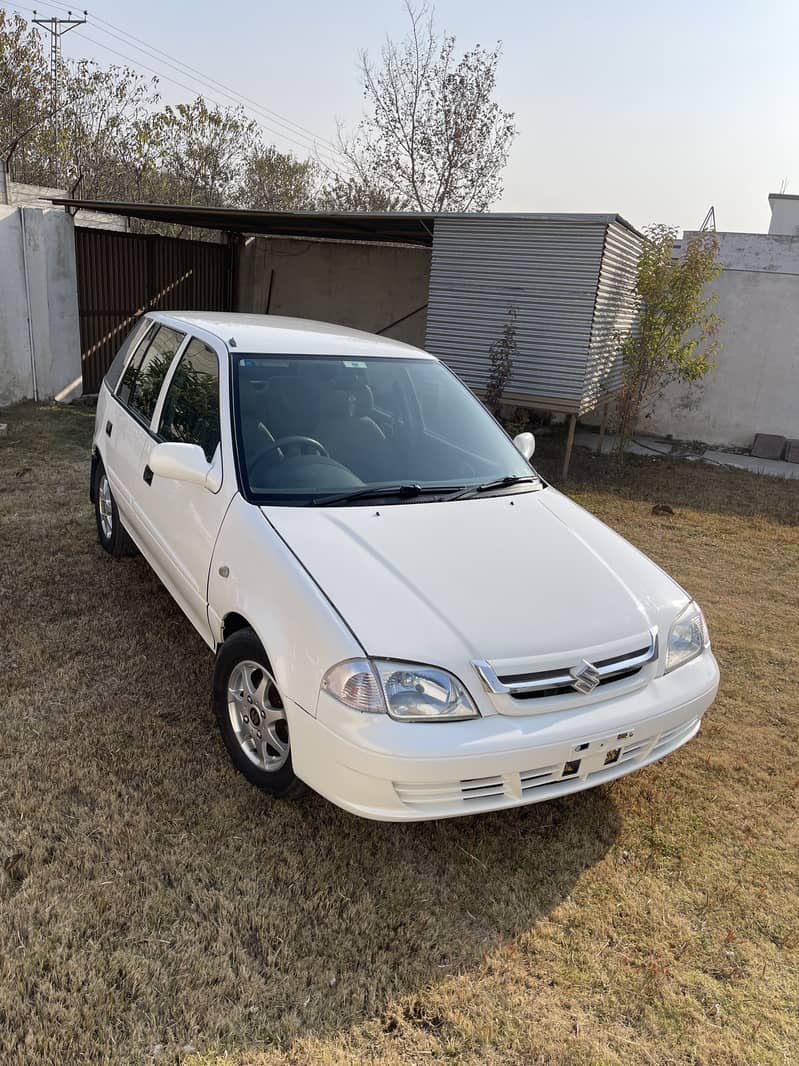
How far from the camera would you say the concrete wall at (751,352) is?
1106 centimetres

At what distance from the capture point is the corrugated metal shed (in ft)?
27.0

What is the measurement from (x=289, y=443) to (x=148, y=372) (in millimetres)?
1496

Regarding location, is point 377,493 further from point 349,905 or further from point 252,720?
point 349,905

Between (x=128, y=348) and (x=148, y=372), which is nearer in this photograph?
(x=148, y=372)

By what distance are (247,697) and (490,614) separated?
105 centimetres

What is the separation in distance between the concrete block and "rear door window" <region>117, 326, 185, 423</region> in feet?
31.7

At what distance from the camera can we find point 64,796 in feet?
9.54

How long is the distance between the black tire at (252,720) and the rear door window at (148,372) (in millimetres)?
1743

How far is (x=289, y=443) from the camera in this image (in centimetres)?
337

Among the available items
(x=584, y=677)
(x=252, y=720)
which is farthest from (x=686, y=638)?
(x=252, y=720)

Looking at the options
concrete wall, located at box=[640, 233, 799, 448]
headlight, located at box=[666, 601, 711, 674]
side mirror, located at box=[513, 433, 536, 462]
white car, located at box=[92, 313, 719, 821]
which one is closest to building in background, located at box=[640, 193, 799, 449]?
concrete wall, located at box=[640, 233, 799, 448]

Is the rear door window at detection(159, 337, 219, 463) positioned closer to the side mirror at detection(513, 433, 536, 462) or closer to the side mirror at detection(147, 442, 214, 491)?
the side mirror at detection(147, 442, 214, 491)

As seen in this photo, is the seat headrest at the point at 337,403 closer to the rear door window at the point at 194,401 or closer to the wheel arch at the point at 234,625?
the rear door window at the point at 194,401

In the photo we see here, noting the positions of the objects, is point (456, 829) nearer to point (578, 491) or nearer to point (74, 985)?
point (74, 985)
